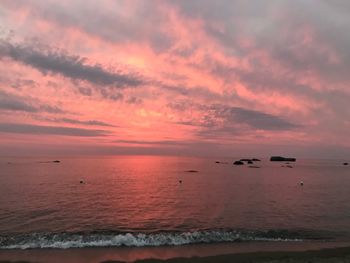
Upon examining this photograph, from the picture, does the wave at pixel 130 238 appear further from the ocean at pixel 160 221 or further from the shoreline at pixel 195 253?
the shoreline at pixel 195 253

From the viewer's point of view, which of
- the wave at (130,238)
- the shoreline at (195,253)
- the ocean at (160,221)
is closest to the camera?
the shoreline at (195,253)

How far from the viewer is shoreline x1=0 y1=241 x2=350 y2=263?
18.7m

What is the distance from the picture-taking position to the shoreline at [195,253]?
61.2 feet

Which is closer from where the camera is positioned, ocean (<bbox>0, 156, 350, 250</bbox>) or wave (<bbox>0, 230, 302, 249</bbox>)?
wave (<bbox>0, 230, 302, 249</bbox>)

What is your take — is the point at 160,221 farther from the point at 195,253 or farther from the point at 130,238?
the point at 195,253

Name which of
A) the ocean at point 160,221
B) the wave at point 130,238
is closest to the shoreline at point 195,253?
the wave at point 130,238

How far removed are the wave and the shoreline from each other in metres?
0.95

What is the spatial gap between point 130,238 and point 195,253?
5.23 m

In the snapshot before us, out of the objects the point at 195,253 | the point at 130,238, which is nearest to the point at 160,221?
the point at 130,238

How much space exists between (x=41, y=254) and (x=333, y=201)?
38.6 m

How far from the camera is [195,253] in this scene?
65.7 feet

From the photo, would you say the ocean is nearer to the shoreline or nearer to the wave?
the wave

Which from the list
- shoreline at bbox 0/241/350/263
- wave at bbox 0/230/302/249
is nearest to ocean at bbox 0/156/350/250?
wave at bbox 0/230/302/249

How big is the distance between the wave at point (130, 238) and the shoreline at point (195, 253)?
0.95 meters
